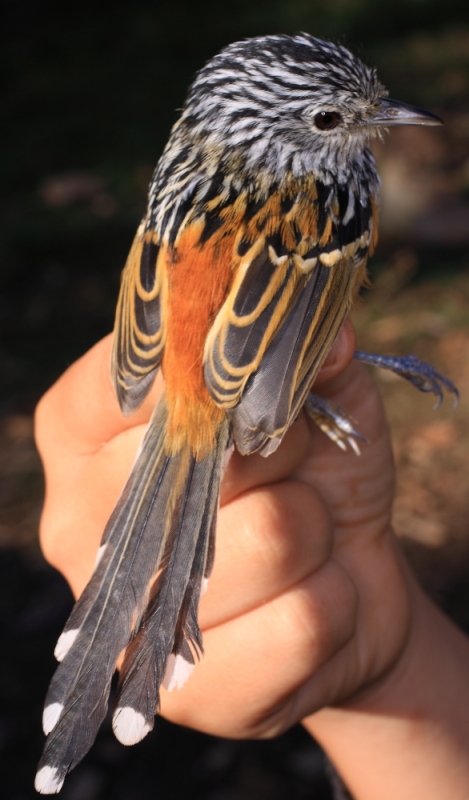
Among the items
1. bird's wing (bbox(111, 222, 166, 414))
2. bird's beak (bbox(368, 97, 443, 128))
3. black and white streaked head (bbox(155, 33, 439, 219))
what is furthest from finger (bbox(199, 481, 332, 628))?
bird's beak (bbox(368, 97, 443, 128))

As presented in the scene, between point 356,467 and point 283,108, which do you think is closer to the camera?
point 283,108

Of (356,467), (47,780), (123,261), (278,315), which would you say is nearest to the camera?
(47,780)

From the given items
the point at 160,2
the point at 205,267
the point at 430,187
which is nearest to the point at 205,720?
the point at 205,267

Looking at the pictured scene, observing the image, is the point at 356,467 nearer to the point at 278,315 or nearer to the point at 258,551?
the point at 258,551

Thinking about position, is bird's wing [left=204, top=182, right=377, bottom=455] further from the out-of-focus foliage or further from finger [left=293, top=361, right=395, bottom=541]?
the out-of-focus foliage

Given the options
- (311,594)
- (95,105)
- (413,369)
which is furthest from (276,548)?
(95,105)

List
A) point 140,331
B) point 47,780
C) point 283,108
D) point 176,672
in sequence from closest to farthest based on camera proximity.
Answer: point 47,780 < point 176,672 < point 140,331 < point 283,108

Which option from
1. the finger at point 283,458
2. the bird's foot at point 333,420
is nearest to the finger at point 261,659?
the finger at point 283,458
